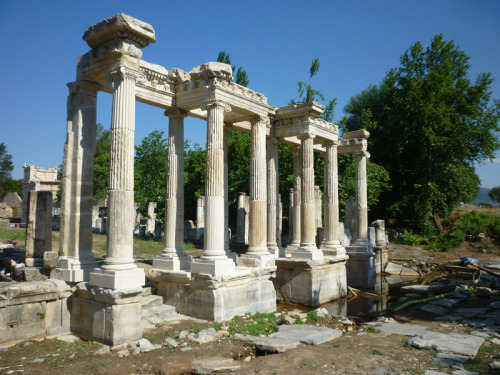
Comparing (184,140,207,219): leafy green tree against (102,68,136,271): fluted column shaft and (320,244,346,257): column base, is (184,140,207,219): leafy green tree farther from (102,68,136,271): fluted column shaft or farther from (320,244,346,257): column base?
(102,68,136,271): fluted column shaft

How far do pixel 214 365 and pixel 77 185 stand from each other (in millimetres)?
4737

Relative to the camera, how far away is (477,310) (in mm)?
10000

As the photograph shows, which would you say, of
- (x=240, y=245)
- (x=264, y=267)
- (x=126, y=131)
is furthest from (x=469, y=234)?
(x=126, y=131)

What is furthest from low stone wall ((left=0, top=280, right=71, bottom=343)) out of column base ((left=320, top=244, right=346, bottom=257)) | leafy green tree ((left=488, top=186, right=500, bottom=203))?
leafy green tree ((left=488, top=186, right=500, bottom=203))

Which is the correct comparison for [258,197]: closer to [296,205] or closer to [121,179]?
[121,179]

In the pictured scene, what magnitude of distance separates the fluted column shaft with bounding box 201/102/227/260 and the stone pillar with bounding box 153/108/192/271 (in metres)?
1.15

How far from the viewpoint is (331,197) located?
1402 centimetres

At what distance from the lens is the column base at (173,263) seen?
9.62m

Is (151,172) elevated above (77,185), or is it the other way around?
(151,172)

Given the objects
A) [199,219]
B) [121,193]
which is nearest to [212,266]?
[121,193]

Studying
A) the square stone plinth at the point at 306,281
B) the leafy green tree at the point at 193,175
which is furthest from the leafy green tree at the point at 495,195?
the square stone plinth at the point at 306,281

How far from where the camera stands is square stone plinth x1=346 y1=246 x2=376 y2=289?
1523 cm

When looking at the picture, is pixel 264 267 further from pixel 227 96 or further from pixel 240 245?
pixel 240 245

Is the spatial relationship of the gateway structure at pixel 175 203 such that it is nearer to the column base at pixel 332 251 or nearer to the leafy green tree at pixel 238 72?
the column base at pixel 332 251
